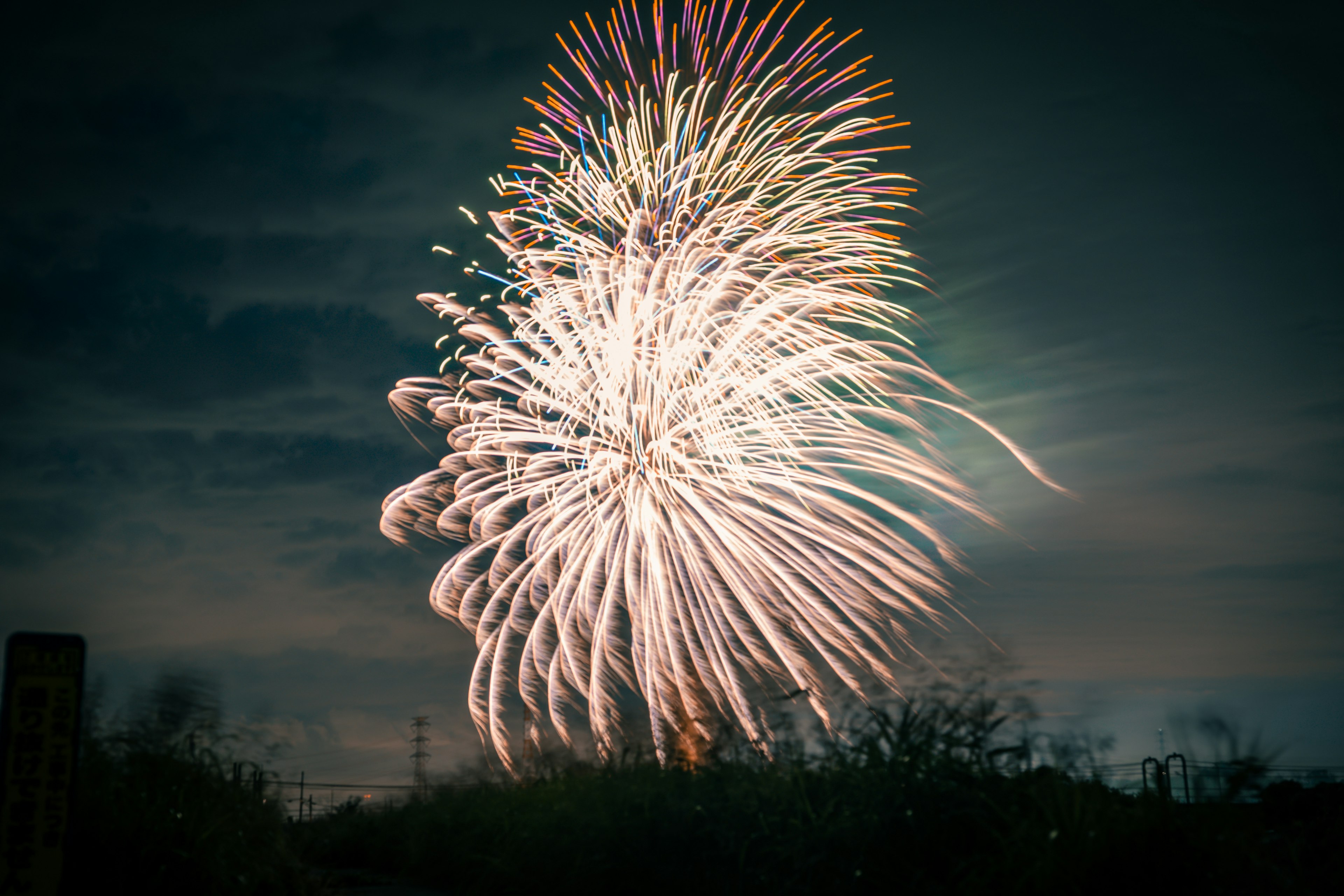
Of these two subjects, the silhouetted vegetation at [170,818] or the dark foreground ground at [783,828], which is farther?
the silhouetted vegetation at [170,818]

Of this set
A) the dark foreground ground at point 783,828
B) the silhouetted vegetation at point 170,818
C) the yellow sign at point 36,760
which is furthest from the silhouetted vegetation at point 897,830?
the yellow sign at point 36,760

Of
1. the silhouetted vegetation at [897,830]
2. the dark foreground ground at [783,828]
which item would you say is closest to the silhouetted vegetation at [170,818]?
the dark foreground ground at [783,828]

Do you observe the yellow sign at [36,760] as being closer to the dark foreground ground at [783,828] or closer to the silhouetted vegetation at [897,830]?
the dark foreground ground at [783,828]

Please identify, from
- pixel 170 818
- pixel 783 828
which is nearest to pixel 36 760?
pixel 170 818

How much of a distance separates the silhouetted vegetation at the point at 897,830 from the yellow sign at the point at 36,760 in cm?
462

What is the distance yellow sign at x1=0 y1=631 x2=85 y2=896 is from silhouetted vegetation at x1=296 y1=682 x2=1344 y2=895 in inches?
182

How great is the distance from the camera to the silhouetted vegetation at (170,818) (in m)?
8.30

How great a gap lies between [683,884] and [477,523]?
29.5 ft

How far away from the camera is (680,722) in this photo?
40.1 ft

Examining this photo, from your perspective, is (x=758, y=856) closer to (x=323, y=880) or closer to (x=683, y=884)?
(x=683, y=884)

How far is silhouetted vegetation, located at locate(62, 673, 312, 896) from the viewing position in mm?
8297

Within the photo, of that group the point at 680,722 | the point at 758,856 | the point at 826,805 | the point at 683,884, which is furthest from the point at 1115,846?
the point at 680,722

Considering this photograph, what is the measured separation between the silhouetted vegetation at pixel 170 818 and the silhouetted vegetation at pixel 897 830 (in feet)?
8.76

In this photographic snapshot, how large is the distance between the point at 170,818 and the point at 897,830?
6.75 metres
